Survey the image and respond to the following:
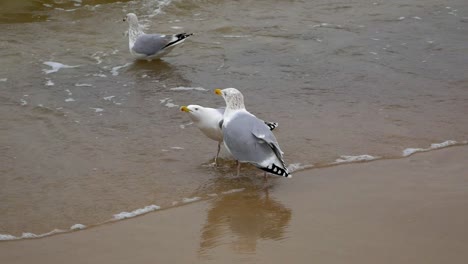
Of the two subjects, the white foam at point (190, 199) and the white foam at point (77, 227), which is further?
the white foam at point (190, 199)

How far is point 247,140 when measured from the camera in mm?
5676

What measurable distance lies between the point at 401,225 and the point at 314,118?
2.32 metres

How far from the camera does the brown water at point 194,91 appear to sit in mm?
5688

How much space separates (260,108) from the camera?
747 cm

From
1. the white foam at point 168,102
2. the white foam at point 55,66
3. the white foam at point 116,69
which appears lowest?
the white foam at point 116,69

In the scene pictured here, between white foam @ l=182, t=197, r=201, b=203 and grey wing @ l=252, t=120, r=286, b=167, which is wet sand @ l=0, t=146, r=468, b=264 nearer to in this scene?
white foam @ l=182, t=197, r=201, b=203

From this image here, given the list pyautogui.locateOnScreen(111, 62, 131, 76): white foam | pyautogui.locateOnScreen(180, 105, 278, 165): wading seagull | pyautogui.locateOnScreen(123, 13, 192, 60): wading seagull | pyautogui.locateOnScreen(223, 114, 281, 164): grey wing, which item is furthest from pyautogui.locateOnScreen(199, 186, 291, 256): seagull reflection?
pyautogui.locateOnScreen(123, 13, 192, 60): wading seagull

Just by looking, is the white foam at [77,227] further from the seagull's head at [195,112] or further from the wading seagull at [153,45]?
the wading seagull at [153,45]

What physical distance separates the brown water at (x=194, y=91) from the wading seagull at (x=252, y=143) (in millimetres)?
211

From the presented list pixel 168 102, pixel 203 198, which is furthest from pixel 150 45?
pixel 203 198

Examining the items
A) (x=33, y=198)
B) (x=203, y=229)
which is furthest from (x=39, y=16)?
(x=203, y=229)

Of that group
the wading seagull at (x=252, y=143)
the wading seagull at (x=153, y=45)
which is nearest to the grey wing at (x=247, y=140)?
the wading seagull at (x=252, y=143)

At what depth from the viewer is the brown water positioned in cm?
569

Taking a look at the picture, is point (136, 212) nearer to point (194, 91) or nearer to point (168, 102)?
point (168, 102)
